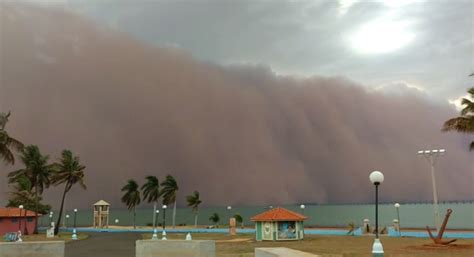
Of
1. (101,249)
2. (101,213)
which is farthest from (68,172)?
(101,249)

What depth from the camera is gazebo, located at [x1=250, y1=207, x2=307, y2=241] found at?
1785 inches

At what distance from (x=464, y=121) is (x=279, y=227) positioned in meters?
21.1

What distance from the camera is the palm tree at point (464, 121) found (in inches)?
1487

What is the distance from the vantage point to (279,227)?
149ft

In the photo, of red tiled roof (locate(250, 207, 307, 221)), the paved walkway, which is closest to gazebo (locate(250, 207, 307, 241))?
red tiled roof (locate(250, 207, 307, 221))

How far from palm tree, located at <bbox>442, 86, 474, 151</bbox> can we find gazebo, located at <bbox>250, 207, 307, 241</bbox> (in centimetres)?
1751

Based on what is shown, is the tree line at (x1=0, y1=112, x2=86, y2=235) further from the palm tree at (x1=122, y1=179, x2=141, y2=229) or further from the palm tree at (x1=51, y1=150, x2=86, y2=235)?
the palm tree at (x1=122, y1=179, x2=141, y2=229)

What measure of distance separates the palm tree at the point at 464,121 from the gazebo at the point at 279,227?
17.5 meters

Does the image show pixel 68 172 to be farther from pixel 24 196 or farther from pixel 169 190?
A: pixel 169 190

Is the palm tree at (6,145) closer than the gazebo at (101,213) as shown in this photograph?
Yes

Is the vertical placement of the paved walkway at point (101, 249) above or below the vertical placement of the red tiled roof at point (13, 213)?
below

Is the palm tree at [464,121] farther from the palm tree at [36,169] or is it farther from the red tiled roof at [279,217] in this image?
the palm tree at [36,169]

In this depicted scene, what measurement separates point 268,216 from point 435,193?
57.9ft

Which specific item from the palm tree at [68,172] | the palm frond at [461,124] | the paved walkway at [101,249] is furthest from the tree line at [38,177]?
the palm frond at [461,124]
